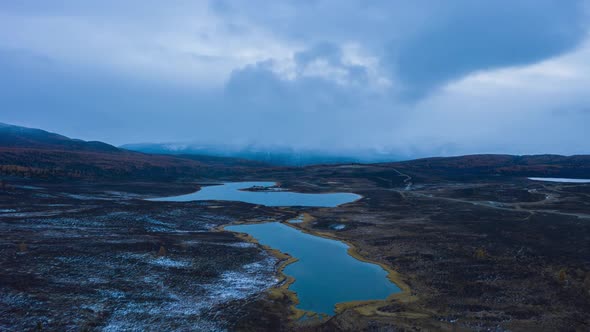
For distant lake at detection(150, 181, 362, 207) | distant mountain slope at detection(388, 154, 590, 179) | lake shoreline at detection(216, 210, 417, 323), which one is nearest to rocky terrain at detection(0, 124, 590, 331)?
lake shoreline at detection(216, 210, 417, 323)

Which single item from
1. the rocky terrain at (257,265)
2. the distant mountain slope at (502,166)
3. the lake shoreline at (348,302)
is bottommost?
the lake shoreline at (348,302)

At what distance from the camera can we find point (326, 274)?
32781 millimetres

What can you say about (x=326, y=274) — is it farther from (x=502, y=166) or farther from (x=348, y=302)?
(x=502, y=166)

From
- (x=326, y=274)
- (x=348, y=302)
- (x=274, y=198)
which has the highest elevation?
(x=274, y=198)

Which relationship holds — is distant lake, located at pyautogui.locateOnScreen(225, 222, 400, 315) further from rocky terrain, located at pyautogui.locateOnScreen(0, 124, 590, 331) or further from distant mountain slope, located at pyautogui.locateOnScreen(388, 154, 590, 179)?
distant mountain slope, located at pyautogui.locateOnScreen(388, 154, 590, 179)

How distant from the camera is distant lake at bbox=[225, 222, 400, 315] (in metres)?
27.2

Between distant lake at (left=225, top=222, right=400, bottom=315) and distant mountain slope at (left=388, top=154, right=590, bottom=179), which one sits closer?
distant lake at (left=225, top=222, right=400, bottom=315)

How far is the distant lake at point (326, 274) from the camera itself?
27.2 meters

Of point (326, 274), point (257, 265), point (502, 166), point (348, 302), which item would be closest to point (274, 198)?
point (257, 265)

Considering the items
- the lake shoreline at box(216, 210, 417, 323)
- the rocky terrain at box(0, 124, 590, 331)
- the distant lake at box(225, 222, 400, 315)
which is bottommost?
the distant lake at box(225, 222, 400, 315)

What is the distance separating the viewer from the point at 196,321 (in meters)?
22.5

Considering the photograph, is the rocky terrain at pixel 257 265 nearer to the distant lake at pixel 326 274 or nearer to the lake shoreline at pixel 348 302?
the lake shoreline at pixel 348 302

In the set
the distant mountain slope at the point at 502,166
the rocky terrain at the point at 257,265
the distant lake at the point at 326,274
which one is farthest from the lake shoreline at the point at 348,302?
the distant mountain slope at the point at 502,166

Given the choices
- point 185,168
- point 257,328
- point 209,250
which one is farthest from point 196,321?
point 185,168
